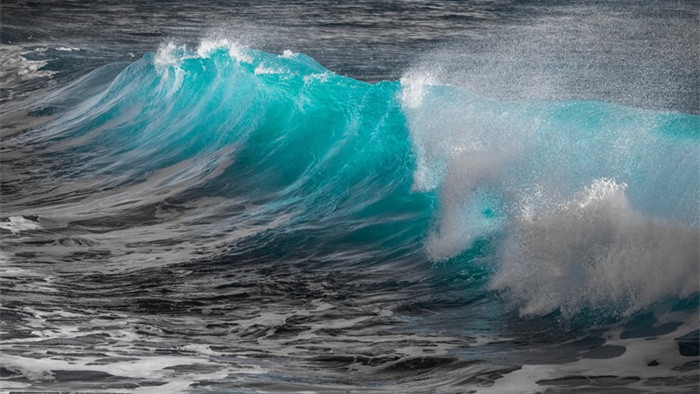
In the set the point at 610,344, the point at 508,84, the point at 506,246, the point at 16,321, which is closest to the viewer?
the point at 610,344

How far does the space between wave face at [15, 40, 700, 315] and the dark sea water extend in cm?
3

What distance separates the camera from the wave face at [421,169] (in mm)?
7164

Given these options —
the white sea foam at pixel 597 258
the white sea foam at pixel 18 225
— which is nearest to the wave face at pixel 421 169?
the white sea foam at pixel 597 258

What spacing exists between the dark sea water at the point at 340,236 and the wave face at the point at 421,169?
27 millimetres

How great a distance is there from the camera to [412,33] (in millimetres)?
30391

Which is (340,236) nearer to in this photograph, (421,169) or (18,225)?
(421,169)

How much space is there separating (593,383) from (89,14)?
103 ft

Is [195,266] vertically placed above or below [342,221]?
below

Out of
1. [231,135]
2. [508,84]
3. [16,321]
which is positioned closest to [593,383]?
[16,321]

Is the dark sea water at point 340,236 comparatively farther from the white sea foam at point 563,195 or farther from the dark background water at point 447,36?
the dark background water at point 447,36

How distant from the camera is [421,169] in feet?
34.3

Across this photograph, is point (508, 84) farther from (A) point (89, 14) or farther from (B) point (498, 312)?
(A) point (89, 14)

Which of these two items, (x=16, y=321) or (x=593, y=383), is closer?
(x=593, y=383)

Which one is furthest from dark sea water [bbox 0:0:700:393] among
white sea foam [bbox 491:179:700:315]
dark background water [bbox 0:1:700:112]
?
dark background water [bbox 0:1:700:112]
